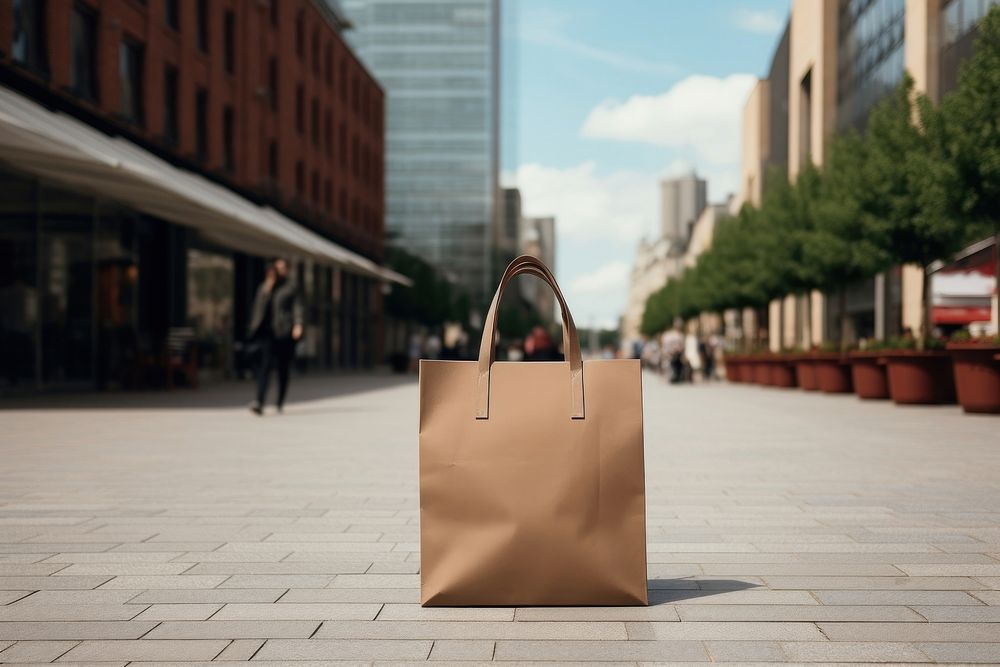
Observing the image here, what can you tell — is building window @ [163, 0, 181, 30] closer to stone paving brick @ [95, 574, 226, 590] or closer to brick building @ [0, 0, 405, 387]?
brick building @ [0, 0, 405, 387]

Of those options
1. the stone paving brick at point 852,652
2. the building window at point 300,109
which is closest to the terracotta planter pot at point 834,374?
the stone paving brick at point 852,652

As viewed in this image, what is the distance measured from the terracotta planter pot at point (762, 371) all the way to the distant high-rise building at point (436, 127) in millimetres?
78535

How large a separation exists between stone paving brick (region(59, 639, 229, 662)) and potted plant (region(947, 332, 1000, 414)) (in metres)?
12.2

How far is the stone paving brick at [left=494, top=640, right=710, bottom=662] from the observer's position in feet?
10.0

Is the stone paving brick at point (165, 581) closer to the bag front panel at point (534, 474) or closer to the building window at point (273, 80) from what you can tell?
the bag front panel at point (534, 474)

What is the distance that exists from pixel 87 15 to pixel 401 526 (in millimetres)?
18931

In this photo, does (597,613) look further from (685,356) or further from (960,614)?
(685,356)

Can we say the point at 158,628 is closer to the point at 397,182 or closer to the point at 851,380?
the point at 851,380

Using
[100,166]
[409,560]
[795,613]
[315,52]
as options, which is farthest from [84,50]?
[315,52]

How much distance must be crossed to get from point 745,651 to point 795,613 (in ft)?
1.66

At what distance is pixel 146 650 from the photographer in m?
3.15

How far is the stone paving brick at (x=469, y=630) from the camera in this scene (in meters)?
3.30

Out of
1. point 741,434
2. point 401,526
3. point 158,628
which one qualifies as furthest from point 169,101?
point 158,628

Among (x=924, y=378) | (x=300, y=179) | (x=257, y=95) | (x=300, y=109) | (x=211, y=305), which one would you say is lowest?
(x=924, y=378)
